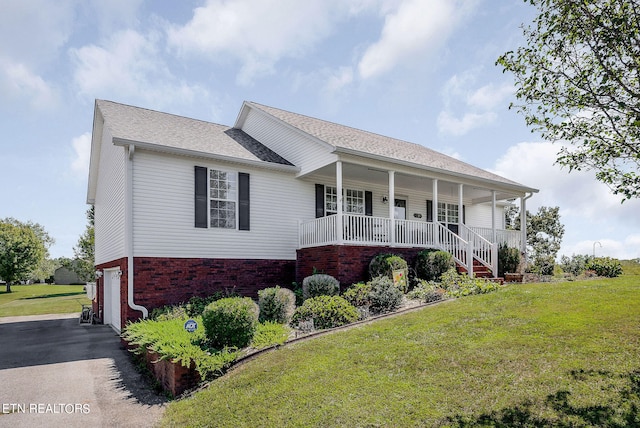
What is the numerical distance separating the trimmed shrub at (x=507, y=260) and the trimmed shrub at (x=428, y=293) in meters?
4.20

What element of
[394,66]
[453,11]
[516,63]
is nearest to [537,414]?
[516,63]

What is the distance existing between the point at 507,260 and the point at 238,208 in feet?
31.7

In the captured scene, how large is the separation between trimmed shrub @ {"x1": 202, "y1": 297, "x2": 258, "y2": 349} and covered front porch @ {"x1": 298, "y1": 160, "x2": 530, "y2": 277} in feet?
15.5

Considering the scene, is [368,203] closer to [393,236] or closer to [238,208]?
[393,236]

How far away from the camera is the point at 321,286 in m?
10.5

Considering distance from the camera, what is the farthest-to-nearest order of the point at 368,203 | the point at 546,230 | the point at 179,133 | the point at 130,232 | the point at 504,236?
the point at 546,230, the point at 504,236, the point at 368,203, the point at 179,133, the point at 130,232

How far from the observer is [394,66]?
1015 centimetres

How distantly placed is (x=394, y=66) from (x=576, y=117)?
531cm

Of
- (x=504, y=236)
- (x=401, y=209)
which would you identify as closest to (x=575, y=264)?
(x=504, y=236)

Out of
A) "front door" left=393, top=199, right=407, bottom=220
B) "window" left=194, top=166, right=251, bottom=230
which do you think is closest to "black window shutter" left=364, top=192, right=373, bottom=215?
"front door" left=393, top=199, right=407, bottom=220

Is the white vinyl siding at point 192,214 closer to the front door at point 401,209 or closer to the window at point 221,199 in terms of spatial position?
the window at point 221,199

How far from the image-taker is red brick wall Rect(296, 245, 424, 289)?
11656mm

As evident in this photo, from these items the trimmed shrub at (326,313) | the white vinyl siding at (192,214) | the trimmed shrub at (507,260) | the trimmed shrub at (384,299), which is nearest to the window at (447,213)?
the trimmed shrub at (507,260)

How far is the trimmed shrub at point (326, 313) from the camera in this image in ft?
27.8
